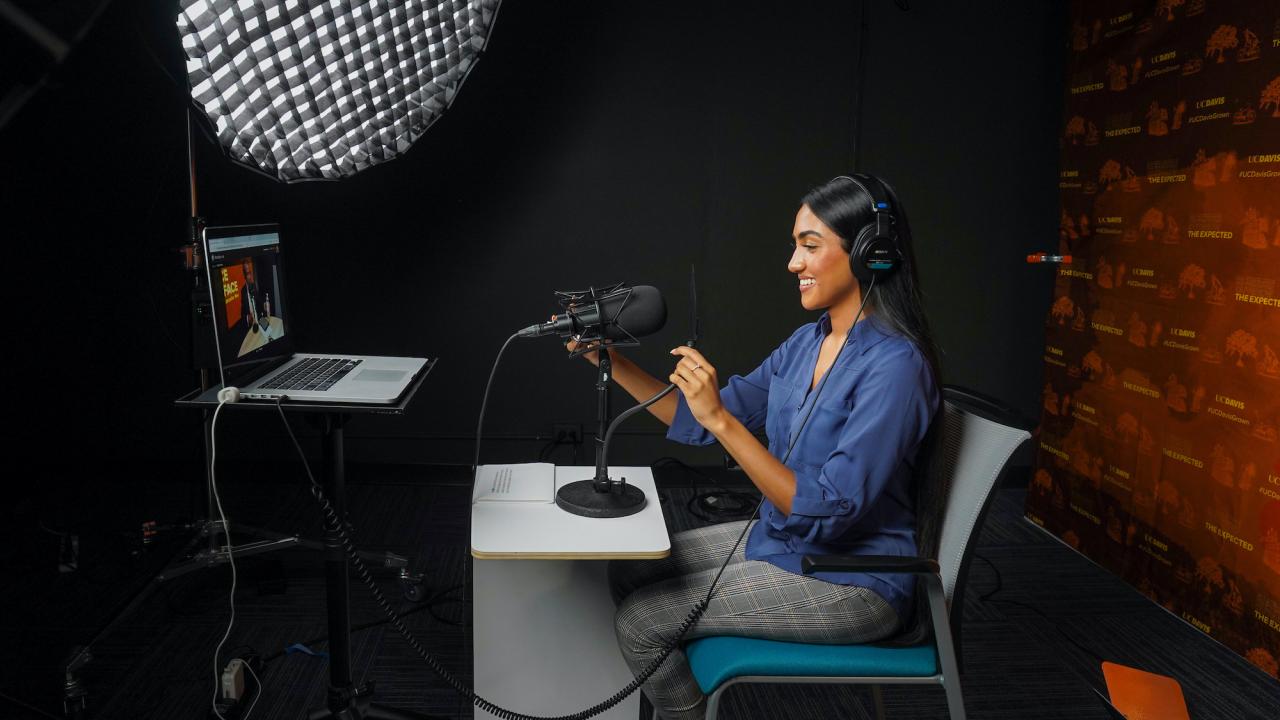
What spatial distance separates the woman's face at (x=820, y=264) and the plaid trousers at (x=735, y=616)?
18.7 inches

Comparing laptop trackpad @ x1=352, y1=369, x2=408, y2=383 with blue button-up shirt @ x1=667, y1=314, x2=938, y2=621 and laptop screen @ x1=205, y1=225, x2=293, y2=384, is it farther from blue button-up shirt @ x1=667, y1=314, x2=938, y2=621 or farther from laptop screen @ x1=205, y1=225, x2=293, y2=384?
blue button-up shirt @ x1=667, y1=314, x2=938, y2=621

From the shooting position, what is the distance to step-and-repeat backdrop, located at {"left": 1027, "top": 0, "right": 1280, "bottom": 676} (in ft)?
7.68

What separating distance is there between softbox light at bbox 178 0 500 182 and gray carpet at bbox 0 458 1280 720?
1.24 metres

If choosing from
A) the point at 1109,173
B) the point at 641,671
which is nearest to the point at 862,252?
the point at 641,671

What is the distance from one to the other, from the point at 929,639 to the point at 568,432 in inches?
86.0

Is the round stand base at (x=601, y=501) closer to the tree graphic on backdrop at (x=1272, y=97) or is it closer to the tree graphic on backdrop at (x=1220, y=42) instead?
the tree graphic on backdrop at (x=1272, y=97)

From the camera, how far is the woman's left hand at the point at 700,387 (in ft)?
4.83

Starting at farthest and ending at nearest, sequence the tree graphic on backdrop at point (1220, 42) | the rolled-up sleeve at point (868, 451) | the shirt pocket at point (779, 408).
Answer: the tree graphic on backdrop at point (1220, 42) < the shirt pocket at point (779, 408) < the rolled-up sleeve at point (868, 451)

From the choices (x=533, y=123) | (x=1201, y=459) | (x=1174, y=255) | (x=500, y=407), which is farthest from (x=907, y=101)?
(x=500, y=407)

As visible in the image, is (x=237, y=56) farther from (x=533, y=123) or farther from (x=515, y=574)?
(x=533, y=123)

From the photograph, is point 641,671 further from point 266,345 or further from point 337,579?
point 266,345

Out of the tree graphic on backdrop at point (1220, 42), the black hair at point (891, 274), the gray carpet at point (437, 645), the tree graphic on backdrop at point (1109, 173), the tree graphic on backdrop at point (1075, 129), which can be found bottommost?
the gray carpet at point (437, 645)

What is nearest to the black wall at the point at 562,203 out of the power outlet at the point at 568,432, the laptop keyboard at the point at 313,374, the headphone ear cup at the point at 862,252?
the power outlet at the point at 568,432

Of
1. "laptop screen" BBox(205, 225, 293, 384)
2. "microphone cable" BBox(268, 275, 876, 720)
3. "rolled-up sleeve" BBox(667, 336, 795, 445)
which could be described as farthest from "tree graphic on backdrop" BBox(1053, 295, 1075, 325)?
"laptop screen" BBox(205, 225, 293, 384)
